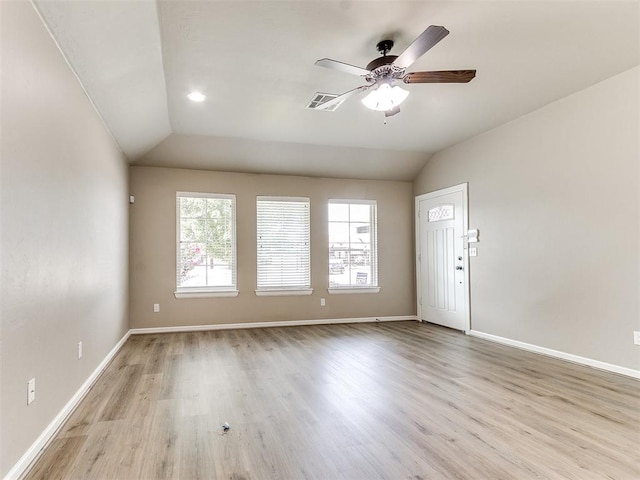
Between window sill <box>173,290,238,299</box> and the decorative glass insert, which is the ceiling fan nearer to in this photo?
the decorative glass insert

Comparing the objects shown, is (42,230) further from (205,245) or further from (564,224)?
(564,224)

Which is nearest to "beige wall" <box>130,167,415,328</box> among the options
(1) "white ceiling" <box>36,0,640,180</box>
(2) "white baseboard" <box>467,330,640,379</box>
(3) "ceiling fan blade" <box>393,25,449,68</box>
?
(1) "white ceiling" <box>36,0,640,180</box>

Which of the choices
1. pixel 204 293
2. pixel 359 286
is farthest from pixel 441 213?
pixel 204 293

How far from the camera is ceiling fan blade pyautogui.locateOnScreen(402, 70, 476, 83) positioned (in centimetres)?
276

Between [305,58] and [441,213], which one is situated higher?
[305,58]

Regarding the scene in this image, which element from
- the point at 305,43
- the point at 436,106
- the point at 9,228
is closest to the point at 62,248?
the point at 9,228

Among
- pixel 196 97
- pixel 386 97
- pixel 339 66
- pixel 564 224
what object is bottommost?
pixel 564 224

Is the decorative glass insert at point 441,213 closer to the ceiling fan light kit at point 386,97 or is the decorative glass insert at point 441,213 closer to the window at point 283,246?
the window at point 283,246

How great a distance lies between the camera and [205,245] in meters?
6.05

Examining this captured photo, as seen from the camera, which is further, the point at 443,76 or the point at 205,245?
the point at 205,245

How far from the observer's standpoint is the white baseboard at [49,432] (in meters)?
1.93

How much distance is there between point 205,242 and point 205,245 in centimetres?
5

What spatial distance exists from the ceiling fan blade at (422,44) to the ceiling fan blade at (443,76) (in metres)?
0.18

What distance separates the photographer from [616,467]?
79.2 inches
